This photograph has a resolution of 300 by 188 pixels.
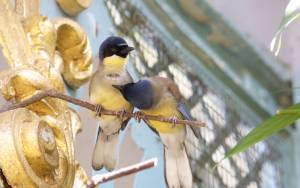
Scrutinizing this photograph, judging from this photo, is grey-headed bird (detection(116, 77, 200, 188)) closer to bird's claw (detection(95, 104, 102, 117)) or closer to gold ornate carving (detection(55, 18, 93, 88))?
bird's claw (detection(95, 104, 102, 117))

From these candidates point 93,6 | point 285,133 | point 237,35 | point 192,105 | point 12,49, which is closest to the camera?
point 12,49

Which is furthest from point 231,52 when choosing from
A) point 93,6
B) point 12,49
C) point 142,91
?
point 142,91

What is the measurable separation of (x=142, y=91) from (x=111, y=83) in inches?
3.0

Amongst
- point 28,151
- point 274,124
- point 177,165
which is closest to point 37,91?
point 28,151

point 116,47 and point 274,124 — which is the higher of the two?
point 274,124

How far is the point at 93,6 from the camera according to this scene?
112cm

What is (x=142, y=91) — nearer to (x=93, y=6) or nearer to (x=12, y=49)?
(x=12, y=49)

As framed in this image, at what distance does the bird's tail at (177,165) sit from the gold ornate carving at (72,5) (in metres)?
0.32

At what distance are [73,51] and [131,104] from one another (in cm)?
28

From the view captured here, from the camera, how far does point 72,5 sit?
39.4 inches

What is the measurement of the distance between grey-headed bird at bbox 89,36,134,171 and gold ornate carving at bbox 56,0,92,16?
231mm

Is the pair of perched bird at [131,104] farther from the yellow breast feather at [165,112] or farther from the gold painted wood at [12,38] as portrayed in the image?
the gold painted wood at [12,38]

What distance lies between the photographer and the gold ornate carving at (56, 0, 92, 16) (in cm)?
99

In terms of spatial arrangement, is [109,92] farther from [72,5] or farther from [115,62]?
[72,5]
